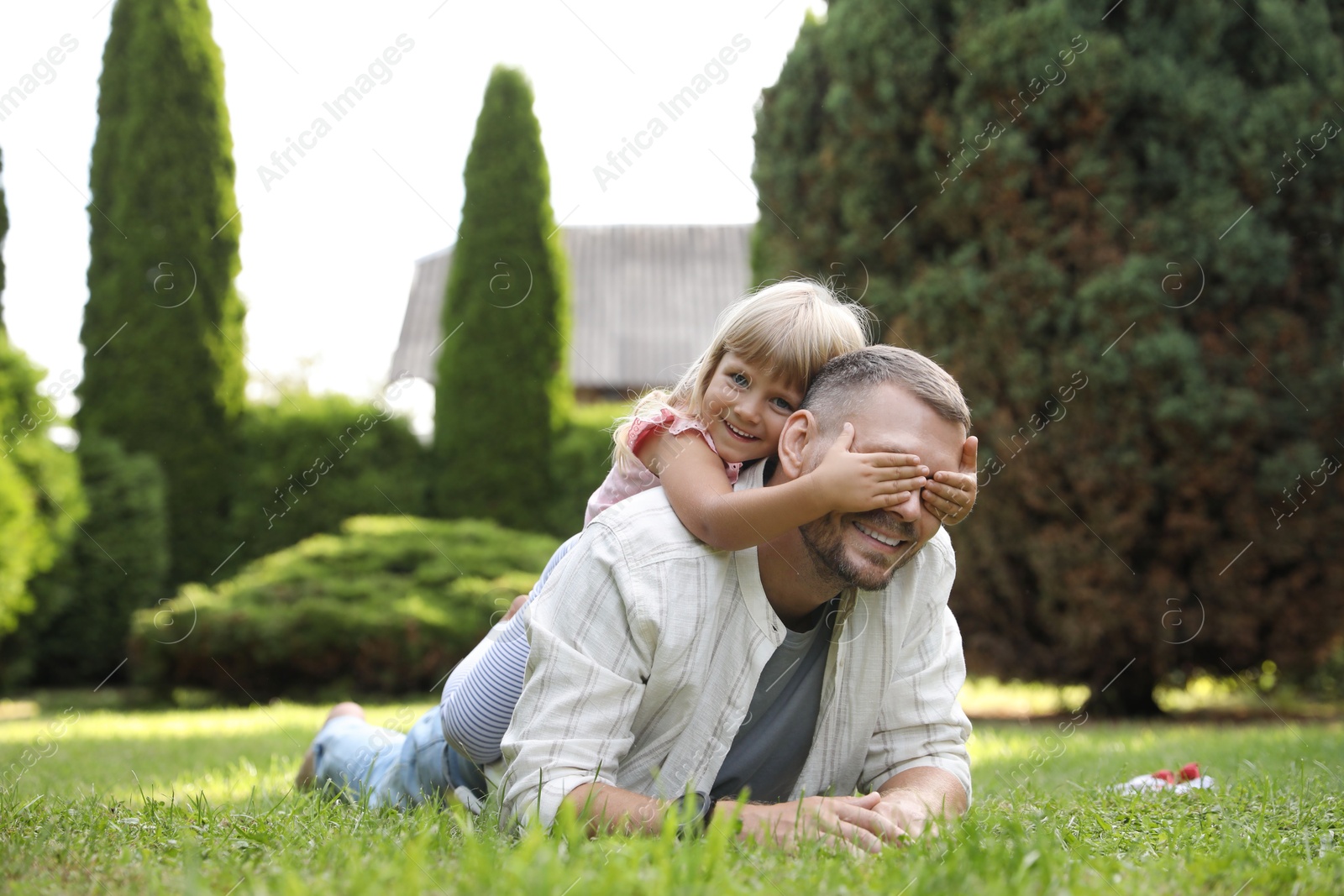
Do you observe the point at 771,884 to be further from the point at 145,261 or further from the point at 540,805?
the point at 145,261

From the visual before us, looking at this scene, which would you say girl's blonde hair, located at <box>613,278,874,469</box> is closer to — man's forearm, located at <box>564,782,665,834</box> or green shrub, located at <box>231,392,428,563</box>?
man's forearm, located at <box>564,782,665,834</box>

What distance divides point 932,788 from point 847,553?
594 mm

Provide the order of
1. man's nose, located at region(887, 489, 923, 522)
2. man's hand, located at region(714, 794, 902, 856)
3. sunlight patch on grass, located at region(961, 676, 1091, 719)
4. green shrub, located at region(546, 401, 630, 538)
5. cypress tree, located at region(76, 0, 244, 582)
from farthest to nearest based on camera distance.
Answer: green shrub, located at region(546, 401, 630, 538)
cypress tree, located at region(76, 0, 244, 582)
sunlight patch on grass, located at region(961, 676, 1091, 719)
man's nose, located at region(887, 489, 923, 522)
man's hand, located at region(714, 794, 902, 856)

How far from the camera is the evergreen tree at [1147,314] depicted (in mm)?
7219

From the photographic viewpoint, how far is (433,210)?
6664mm

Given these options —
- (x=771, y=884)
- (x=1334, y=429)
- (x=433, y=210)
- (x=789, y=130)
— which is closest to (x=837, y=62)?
(x=789, y=130)

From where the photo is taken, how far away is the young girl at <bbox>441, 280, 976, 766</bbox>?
2.31m

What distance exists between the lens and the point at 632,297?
2461 centimetres

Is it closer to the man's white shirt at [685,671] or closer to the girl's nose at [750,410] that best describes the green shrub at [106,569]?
the girl's nose at [750,410]

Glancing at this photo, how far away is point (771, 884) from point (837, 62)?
760 cm

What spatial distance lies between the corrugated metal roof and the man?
61.0 feet

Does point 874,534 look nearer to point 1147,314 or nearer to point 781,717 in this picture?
Result: point 781,717

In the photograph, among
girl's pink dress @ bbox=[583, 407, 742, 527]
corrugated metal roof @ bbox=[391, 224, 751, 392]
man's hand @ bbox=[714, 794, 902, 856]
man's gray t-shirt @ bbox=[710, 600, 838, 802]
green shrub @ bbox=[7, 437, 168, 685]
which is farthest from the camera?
corrugated metal roof @ bbox=[391, 224, 751, 392]

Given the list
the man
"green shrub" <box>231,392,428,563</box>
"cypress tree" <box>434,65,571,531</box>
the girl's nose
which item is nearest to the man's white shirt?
the man
